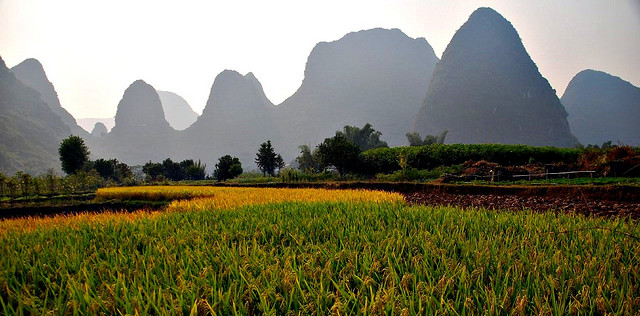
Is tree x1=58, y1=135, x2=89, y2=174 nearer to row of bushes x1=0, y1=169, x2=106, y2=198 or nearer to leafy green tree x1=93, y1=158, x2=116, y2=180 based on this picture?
leafy green tree x1=93, y1=158, x2=116, y2=180

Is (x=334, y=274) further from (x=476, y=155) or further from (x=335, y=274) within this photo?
(x=476, y=155)

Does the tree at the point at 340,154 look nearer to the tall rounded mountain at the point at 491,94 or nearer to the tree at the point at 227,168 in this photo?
the tree at the point at 227,168

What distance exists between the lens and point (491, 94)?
162m

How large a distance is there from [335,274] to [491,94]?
596ft

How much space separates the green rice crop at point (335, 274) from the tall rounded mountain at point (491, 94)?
160m

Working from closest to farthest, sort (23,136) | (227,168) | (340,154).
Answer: (340,154) → (227,168) → (23,136)

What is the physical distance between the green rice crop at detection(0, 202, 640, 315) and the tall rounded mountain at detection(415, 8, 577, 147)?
160096 millimetres

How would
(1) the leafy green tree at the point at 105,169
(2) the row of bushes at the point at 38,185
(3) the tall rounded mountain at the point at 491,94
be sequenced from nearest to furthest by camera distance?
(2) the row of bushes at the point at 38,185, (1) the leafy green tree at the point at 105,169, (3) the tall rounded mountain at the point at 491,94

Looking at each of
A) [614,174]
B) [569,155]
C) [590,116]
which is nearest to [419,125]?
[590,116]

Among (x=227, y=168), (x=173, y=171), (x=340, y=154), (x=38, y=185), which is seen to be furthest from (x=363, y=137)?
(x=38, y=185)

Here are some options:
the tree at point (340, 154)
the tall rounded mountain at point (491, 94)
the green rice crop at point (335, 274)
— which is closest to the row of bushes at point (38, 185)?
the tree at point (340, 154)

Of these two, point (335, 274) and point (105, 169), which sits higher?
point (105, 169)

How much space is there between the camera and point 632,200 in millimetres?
10602

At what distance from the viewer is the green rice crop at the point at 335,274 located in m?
2.26
